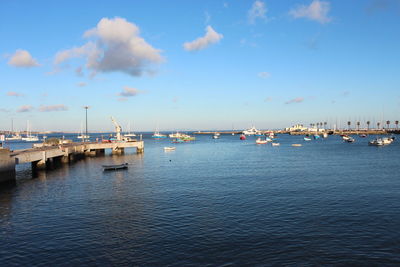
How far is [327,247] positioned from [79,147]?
81630 mm

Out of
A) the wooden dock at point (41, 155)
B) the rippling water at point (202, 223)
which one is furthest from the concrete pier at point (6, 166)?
the rippling water at point (202, 223)

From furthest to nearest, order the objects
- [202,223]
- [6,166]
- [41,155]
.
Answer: [41,155], [6,166], [202,223]

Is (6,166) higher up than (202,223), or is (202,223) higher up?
(6,166)

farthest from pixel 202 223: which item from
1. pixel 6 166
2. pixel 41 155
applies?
pixel 41 155

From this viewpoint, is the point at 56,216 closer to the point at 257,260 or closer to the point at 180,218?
the point at 180,218

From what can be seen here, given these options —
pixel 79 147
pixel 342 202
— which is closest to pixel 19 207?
pixel 342 202

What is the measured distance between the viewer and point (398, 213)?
29.7 meters

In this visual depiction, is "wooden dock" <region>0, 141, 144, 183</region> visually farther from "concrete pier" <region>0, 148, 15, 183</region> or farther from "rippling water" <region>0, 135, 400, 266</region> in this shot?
"rippling water" <region>0, 135, 400, 266</region>

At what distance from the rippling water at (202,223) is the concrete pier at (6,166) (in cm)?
277

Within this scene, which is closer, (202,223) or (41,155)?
(202,223)

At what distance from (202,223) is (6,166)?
34791mm

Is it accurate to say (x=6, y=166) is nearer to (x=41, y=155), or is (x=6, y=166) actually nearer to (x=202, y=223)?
(x=41, y=155)

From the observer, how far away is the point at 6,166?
4666cm

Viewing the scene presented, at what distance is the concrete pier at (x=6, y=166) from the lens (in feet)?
149
